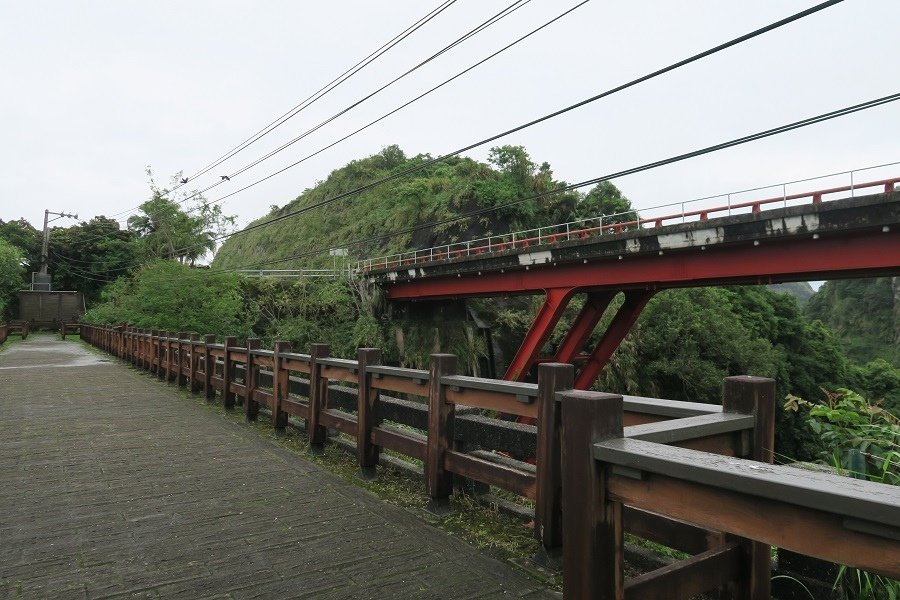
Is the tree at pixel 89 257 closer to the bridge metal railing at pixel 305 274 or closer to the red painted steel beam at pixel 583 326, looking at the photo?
the bridge metal railing at pixel 305 274

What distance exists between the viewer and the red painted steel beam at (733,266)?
43.2 feet

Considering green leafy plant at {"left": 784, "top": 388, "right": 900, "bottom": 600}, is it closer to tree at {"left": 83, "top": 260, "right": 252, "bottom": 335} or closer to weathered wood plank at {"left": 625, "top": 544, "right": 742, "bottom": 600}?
weathered wood plank at {"left": 625, "top": 544, "right": 742, "bottom": 600}

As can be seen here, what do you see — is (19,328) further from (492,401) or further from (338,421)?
(492,401)

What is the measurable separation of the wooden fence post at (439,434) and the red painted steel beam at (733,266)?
12387 millimetres

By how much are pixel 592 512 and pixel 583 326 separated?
18.6 metres

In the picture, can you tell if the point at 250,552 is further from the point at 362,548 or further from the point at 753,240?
the point at 753,240

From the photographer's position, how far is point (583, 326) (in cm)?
2011

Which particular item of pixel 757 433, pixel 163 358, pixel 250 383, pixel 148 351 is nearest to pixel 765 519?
pixel 757 433

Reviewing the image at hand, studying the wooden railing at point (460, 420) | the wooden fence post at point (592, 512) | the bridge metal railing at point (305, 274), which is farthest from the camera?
the bridge metal railing at point (305, 274)

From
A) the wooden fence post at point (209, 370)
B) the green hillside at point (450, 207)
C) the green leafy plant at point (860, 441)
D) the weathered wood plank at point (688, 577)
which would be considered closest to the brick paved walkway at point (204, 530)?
the weathered wood plank at point (688, 577)

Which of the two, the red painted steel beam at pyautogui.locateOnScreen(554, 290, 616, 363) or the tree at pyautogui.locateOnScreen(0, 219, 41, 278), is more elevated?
the tree at pyautogui.locateOnScreen(0, 219, 41, 278)

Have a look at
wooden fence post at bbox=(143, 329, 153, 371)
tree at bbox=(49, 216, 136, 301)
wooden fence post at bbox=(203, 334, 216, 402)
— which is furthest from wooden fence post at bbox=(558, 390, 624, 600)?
tree at bbox=(49, 216, 136, 301)

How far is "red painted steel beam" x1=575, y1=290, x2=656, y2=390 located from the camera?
19.4 metres

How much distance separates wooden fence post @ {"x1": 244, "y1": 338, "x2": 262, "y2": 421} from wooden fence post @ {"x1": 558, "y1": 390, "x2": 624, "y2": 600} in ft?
22.9
